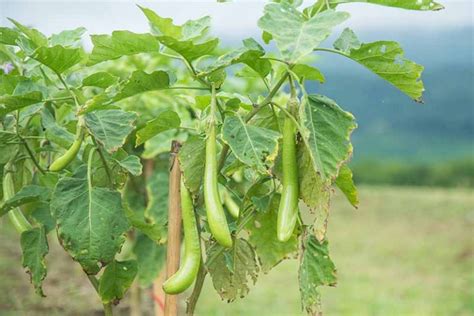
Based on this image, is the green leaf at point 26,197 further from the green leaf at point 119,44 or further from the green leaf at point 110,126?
the green leaf at point 119,44

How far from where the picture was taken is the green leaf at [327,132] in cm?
104

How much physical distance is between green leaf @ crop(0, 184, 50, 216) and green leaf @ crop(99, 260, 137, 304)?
0.15 metres

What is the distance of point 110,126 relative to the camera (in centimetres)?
125

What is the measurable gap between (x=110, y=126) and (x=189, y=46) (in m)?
0.24

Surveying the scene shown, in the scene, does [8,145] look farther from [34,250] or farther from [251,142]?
[251,142]

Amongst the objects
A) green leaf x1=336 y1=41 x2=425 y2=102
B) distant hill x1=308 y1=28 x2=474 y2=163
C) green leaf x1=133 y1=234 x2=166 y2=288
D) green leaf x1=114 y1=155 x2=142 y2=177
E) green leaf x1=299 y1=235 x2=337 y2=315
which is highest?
green leaf x1=336 y1=41 x2=425 y2=102

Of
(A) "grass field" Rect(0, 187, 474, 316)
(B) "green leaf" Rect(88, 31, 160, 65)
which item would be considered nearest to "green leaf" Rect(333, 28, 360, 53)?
(B) "green leaf" Rect(88, 31, 160, 65)

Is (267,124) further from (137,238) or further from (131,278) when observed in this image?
(137,238)

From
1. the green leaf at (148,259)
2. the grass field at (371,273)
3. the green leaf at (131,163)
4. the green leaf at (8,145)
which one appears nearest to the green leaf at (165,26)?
the green leaf at (131,163)

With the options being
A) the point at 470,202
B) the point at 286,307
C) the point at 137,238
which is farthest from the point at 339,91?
the point at 137,238

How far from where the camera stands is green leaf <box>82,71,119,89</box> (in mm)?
1253

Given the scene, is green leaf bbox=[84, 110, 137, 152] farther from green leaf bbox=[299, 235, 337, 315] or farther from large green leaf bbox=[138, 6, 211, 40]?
green leaf bbox=[299, 235, 337, 315]

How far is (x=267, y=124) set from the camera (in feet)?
3.83

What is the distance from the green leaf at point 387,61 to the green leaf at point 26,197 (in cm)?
55
